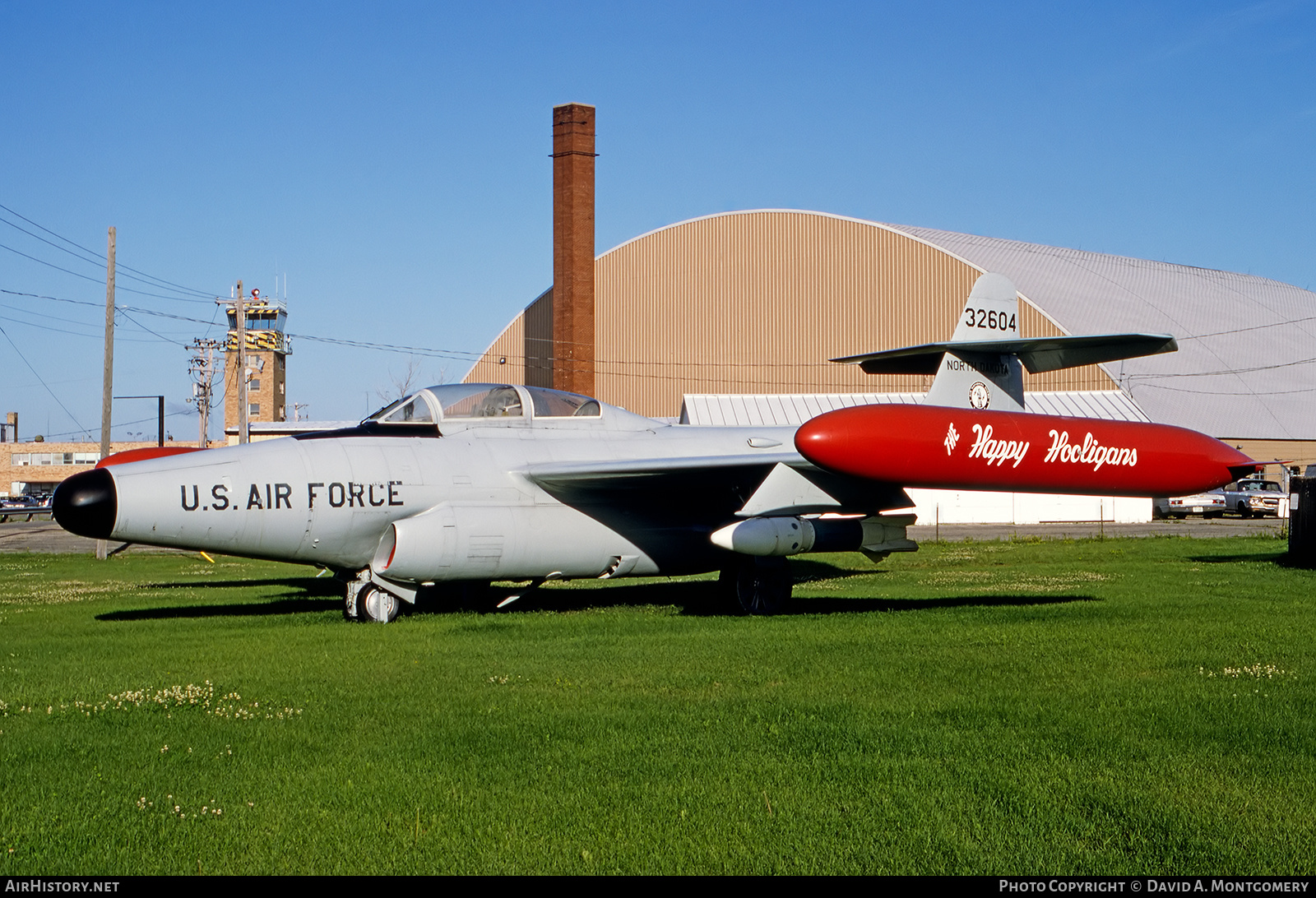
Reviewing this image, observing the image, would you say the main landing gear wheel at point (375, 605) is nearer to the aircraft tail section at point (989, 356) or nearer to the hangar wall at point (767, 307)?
the aircraft tail section at point (989, 356)

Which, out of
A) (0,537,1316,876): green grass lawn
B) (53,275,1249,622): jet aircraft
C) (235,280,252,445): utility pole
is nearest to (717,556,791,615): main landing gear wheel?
(53,275,1249,622): jet aircraft

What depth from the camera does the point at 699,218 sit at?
56.3 meters

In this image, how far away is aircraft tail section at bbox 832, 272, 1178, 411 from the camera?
15.4 m

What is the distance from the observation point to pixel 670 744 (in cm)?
687

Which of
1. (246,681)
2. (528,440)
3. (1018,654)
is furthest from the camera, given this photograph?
(528,440)

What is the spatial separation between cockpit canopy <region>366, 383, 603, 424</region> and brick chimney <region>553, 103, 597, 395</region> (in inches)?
1519

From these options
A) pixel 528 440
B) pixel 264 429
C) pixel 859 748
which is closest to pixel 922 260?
pixel 264 429

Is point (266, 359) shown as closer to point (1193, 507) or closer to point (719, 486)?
point (1193, 507)

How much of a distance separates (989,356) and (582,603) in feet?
21.4

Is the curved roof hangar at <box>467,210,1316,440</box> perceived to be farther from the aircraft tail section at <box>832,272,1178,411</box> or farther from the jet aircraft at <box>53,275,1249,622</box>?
the jet aircraft at <box>53,275,1249,622</box>

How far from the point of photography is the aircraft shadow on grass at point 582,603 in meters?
14.8

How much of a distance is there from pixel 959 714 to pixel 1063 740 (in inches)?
34.2
